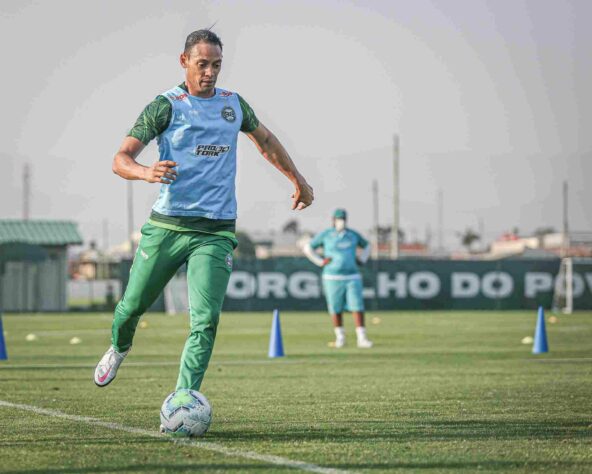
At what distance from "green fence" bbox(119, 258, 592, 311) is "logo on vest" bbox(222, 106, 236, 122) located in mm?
31265

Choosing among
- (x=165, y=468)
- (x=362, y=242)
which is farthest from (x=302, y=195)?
(x=362, y=242)

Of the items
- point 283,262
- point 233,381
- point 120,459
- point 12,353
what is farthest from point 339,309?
point 283,262

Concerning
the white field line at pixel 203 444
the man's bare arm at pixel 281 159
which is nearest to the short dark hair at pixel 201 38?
the man's bare arm at pixel 281 159

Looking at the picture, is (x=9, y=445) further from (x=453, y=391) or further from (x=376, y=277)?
(x=376, y=277)

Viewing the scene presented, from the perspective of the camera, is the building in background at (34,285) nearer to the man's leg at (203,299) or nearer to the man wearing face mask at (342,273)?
the man wearing face mask at (342,273)

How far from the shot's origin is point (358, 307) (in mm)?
19672

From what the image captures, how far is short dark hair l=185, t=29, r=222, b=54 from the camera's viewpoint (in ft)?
25.4

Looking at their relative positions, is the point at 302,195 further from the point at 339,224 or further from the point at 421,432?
the point at 339,224

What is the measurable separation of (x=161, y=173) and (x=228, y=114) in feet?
3.05

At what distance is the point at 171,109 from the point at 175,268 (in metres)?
1.08

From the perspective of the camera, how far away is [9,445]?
7.10m

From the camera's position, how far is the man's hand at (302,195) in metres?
8.38

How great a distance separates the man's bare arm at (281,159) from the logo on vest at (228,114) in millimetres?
357

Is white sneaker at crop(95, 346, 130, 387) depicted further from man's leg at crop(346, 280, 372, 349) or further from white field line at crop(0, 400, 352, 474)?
man's leg at crop(346, 280, 372, 349)
